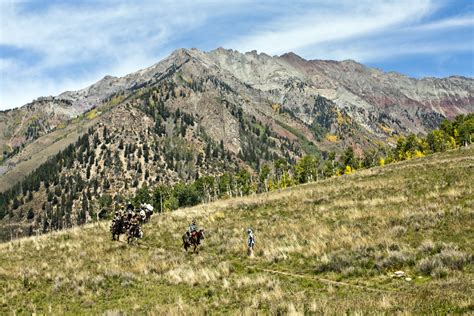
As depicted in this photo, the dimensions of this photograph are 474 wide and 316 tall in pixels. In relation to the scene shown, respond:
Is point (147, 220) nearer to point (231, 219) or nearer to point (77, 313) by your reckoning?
point (231, 219)

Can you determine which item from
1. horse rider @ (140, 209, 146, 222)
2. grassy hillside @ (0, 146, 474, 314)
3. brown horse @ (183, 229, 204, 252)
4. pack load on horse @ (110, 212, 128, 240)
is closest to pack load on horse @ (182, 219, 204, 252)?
brown horse @ (183, 229, 204, 252)

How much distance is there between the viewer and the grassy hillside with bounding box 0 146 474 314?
1540 cm

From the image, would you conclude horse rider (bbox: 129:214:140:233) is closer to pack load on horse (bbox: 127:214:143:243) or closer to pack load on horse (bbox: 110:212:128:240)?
pack load on horse (bbox: 127:214:143:243)

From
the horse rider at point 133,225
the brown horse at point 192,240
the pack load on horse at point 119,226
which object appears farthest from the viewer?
the pack load on horse at point 119,226

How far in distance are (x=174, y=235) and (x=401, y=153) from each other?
140236 mm

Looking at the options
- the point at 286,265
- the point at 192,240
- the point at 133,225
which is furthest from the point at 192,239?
the point at 286,265

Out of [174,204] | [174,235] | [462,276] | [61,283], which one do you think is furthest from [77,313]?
[174,204]

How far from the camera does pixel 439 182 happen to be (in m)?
40.2

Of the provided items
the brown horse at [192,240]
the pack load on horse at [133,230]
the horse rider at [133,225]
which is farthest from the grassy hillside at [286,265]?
the horse rider at [133,225]

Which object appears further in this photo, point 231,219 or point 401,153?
point 401,153

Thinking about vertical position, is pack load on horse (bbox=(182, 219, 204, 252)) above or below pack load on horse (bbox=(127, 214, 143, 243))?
below

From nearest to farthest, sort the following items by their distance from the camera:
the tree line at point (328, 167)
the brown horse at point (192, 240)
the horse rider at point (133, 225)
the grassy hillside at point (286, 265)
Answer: the grassy hillside at point (286, 265) → the brown horse at point (192, 240) → the horse rider at point (133, 225) → the tree line at point (328, 167)

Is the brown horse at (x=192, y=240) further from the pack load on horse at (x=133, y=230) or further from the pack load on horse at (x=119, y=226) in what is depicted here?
the pack load on horse at (x=119, y=226)

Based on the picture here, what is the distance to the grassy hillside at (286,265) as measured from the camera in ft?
50.5
